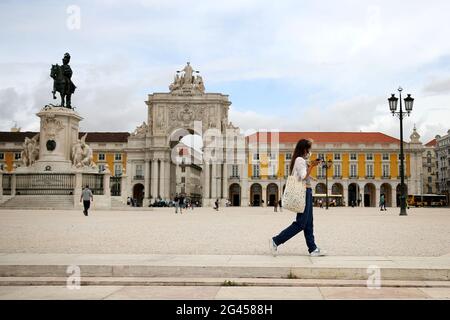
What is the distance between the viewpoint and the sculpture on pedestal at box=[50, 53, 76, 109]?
3281 centimetres

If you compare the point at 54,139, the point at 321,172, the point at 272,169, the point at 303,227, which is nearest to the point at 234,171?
the point at 272,169

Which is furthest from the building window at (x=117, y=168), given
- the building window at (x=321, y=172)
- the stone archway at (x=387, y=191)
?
the stone archway at (x=387, y=191)

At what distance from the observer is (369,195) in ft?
288

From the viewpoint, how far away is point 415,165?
8606 cm

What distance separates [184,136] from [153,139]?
443 centimetres

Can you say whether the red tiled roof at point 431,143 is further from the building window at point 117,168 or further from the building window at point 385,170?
the building window at point 117,168

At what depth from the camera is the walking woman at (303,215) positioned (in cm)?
791

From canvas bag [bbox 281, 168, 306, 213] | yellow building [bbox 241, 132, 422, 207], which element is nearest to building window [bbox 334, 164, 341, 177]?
yellow building [bbox 241, 132, 422, 207]

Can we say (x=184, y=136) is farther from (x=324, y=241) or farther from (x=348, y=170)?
(x=324, y=241)

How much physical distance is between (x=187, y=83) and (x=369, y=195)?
104 ft

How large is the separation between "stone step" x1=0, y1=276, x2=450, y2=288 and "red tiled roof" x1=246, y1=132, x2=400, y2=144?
3171 inches

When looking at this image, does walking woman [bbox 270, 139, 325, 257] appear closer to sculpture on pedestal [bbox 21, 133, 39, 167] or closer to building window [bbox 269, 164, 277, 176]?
sculpture on pedestal [bbox 21, 133, 39, 167]
